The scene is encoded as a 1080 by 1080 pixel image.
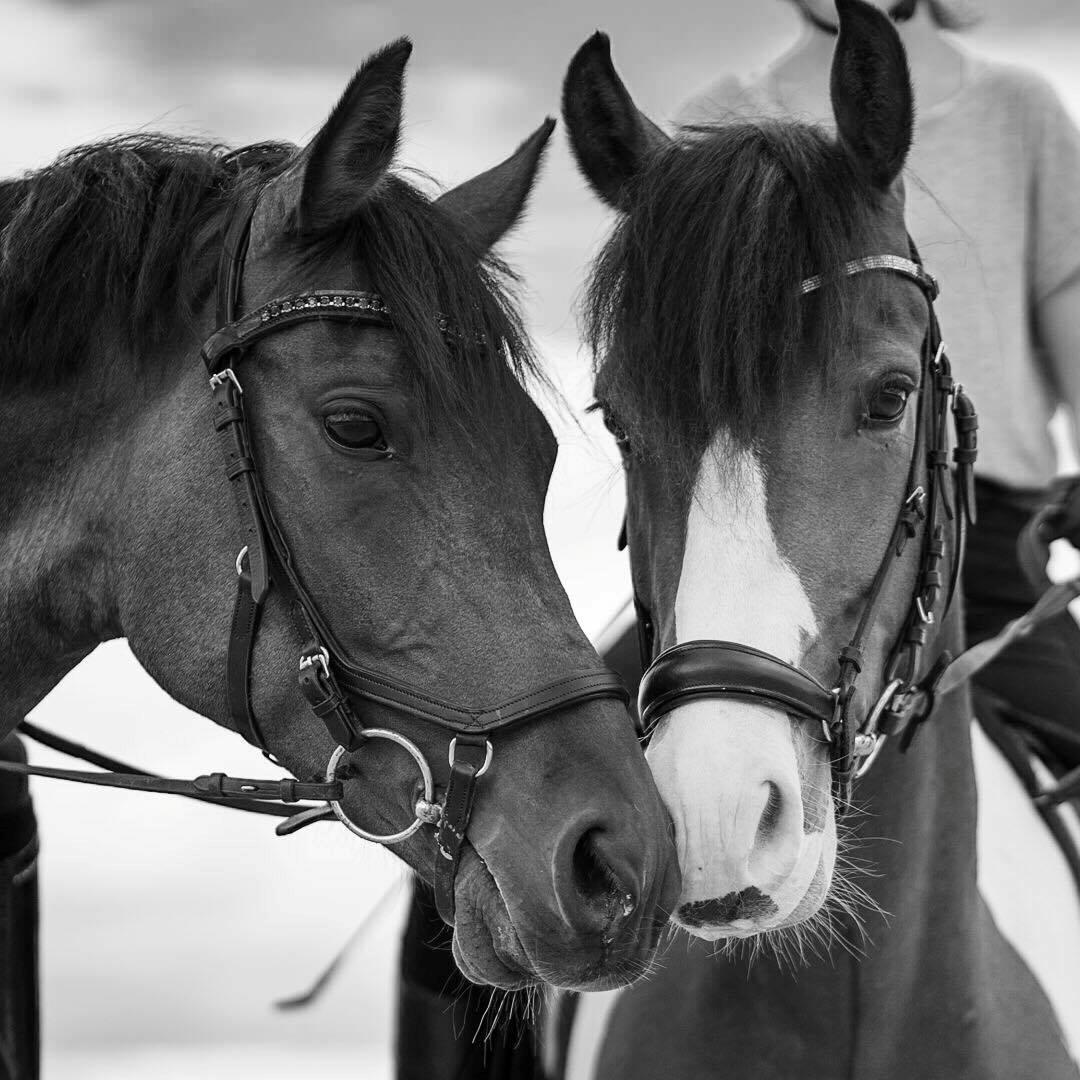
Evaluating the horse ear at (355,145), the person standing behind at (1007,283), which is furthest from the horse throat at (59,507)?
A: the person standing behind at (1007,283)

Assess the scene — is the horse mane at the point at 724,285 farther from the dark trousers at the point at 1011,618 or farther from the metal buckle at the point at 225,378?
the dark trousers at the point at 1011,618

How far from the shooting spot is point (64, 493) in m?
3.26

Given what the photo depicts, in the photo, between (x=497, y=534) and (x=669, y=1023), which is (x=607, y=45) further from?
(x=669, y=1023)

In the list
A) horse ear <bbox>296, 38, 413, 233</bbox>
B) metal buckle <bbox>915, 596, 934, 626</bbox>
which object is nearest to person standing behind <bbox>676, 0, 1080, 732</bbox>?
metal buckle <bbox>915, 596, 934, 626</bbox>

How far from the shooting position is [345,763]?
3.01m

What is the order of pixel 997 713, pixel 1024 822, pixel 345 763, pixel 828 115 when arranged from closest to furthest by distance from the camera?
pixel 345 763, pixel 1024 822, pixel 997 713, pixel 828 115

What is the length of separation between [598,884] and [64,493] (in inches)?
55.7

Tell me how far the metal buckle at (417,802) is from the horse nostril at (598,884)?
11.7 inches

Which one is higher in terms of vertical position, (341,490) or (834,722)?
(341,490)

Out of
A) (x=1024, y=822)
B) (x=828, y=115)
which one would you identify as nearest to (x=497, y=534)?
(x=1024, y=822)

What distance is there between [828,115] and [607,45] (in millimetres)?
1028

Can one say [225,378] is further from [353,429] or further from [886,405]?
[886,405]

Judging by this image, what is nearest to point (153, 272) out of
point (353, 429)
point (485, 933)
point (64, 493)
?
point (64, 493)

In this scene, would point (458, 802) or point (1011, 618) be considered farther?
point (1011, 618)
